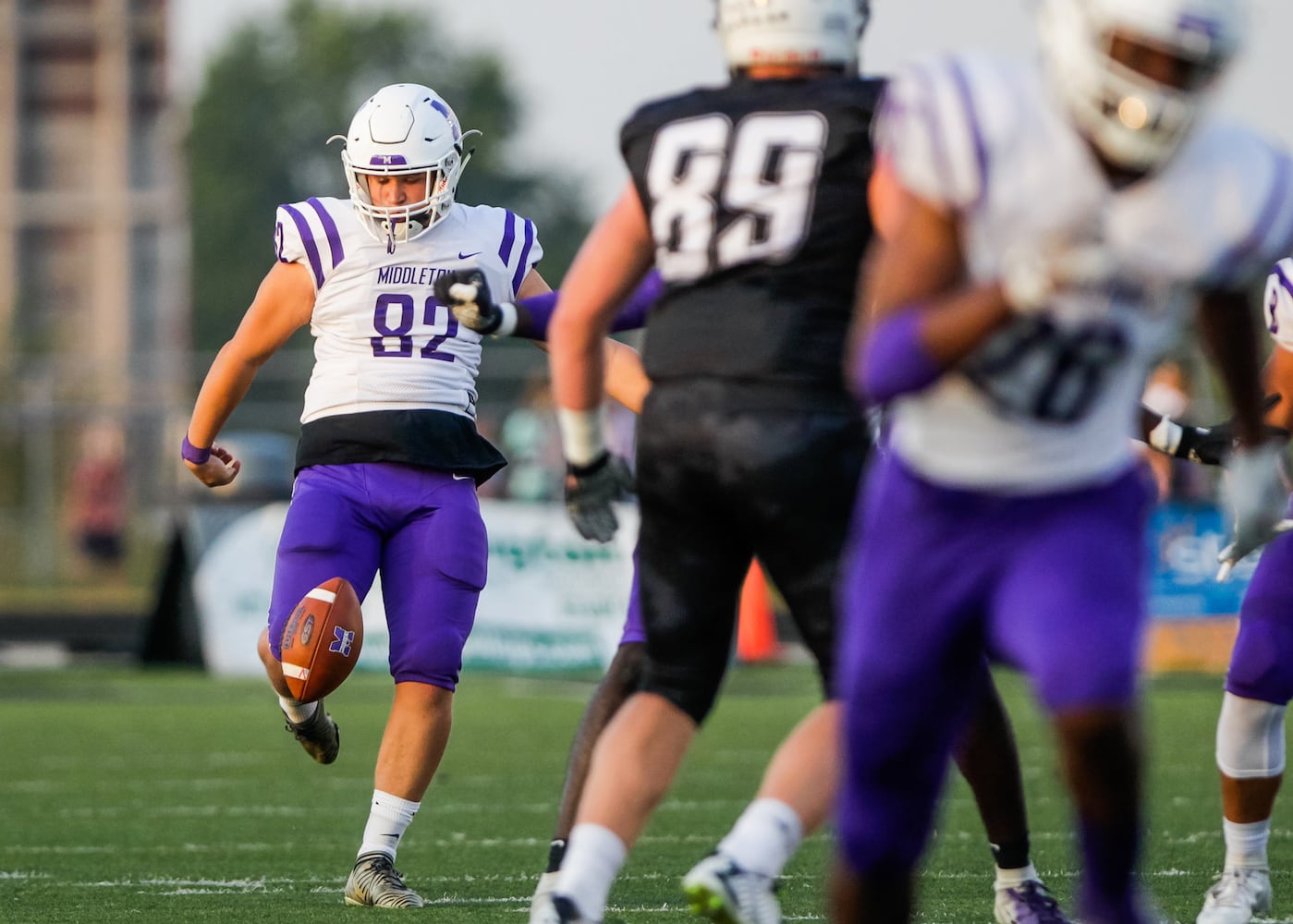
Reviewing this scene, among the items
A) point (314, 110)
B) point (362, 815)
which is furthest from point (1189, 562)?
point (314, 110)

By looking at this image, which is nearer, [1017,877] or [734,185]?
[734,185]

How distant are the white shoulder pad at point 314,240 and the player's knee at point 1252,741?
7.47ft

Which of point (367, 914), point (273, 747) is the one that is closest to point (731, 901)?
point (367, 914)

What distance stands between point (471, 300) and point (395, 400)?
51.2 inches

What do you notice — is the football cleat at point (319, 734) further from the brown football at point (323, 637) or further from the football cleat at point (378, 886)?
the football cleat at point (378, 886)

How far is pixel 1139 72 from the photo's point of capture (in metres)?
2.80

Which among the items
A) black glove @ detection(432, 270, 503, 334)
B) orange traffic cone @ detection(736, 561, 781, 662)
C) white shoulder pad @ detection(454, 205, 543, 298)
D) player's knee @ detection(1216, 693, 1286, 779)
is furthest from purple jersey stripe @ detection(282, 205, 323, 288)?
orange traffic cone @ detection(736, 561, 781, 662)

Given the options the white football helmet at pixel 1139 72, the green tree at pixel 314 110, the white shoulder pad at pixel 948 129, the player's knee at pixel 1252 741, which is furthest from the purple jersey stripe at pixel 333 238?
the green tree at pixel 314 110

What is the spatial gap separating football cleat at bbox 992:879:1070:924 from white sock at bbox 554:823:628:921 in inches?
45.1

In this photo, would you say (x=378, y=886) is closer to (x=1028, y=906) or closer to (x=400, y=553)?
(x=400, y=553)

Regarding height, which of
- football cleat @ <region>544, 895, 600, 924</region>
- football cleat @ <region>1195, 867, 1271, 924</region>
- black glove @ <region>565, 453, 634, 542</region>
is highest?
black glove @ <region>565, 453, 634, 542</region>

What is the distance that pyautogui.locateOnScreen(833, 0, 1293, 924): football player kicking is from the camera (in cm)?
281

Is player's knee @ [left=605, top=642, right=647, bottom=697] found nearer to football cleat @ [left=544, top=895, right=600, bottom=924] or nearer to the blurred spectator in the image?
football cleat @ [left=544, top=895, right=600, bottom=924]

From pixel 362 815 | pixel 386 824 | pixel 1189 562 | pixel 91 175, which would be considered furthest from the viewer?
pixel 91 175
